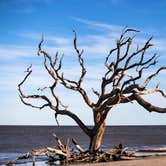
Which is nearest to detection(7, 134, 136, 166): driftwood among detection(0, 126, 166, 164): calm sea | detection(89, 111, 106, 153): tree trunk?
detection(89, 111, 106, 153): tree trunk

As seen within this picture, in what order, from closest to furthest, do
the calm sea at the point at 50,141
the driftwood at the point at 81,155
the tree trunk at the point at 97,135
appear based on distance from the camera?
the driftwood at the point at 81,155 < the tree trunk at the point at 97,135 < the calm sea at the point at 50,141

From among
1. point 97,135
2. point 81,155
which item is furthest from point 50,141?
point 81,155

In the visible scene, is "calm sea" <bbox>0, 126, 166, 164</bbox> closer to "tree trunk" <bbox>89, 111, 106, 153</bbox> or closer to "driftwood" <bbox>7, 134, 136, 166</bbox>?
"driftwood" <bbox>7, 134, 136, 166</bbox>

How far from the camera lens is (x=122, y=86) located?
20.4m

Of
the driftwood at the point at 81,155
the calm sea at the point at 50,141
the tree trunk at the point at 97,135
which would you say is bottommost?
the driftwood at the point at 81,155

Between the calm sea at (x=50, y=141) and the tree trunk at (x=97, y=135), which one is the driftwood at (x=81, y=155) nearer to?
the tree trunk at (x=97, y=135)

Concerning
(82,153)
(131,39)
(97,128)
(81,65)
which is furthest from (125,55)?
(82,153)

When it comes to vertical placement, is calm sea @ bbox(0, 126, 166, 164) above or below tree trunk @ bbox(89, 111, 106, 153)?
above

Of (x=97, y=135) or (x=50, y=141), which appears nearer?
(x=97, y=135)

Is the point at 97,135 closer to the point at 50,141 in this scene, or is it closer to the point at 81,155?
the point at 81,155

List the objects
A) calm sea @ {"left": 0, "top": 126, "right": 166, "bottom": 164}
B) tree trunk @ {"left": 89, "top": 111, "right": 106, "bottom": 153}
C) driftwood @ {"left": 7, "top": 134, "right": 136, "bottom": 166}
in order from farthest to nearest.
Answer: calm sea @ {"left": 0, "top": 126, "right": 166, "bottom": 164} → tree trunk @ {"left": 89, "top": 111, "right": 106, "bottom": 153} → driftwood @ {"left": 7, "top": 134, "right": 136, "bottom": 166}

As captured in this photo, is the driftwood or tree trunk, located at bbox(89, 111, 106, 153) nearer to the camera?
the driftwood

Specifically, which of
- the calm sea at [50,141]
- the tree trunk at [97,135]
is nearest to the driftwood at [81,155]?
the tree trunk at [97,135]

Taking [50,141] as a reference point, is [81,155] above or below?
below
